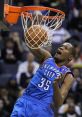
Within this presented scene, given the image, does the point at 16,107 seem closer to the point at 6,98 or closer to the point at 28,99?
the point at 28,99

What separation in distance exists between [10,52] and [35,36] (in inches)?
216

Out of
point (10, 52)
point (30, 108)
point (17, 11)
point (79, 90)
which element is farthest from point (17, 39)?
point (30, 108)

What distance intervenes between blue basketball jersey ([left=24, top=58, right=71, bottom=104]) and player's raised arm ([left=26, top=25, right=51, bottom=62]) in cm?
21

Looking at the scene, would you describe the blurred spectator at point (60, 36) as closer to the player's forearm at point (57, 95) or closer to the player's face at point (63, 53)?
the player's face at point (63, 53)

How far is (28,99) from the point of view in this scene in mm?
6801

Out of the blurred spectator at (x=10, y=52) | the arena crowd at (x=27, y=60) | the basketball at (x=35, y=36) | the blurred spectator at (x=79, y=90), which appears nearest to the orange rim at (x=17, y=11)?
the basketball at (x=35, y=36)

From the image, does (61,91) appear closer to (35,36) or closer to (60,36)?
(35,36)

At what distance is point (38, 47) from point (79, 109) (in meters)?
4.72

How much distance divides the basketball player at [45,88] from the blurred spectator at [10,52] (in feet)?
18.4

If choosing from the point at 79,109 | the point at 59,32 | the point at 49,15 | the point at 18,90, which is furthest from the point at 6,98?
the point at 49,15

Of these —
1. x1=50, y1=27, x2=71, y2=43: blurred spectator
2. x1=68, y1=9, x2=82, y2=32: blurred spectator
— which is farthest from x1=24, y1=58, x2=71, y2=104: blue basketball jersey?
x1=68, y1=9, x2=82, y2=32: blurred spectator

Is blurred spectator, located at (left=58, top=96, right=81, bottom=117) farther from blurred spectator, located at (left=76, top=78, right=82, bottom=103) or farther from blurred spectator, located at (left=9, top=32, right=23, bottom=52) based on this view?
blurred spectator, located at (left=9, top=32, right=23, bottom=52)

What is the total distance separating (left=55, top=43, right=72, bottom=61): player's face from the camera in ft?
22.6

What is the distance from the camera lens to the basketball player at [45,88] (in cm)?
673
